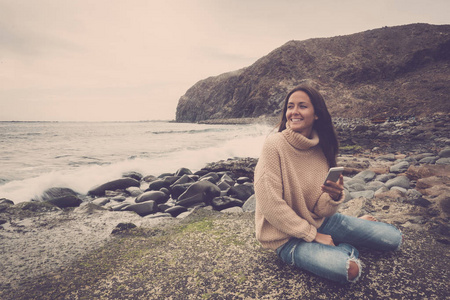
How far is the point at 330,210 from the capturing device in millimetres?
2068

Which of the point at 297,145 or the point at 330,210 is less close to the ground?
the point at 297,145

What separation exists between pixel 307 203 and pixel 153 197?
4.40 m

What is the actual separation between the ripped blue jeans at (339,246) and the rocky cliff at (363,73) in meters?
21.5

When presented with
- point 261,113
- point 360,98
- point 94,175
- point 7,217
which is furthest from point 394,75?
point 7,217

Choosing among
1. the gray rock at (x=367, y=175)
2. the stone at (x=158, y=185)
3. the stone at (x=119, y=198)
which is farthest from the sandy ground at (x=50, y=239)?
the gray rock at (x=367, y=175)

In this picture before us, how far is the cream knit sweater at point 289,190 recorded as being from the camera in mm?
1835

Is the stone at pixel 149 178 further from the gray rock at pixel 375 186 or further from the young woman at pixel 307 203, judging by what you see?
the young woman at pixel 307 203

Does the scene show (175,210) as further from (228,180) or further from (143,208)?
(228,180)

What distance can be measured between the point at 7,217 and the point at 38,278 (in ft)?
7.77

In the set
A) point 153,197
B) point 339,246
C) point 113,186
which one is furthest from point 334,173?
point 113,186

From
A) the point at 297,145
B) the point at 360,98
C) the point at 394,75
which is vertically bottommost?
the point at 297,145

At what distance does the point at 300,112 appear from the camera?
80.7 inches

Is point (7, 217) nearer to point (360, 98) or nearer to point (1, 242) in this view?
point (1, 242)

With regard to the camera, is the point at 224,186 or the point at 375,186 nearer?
the point at 375,186
